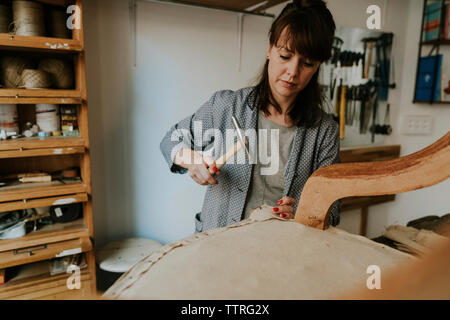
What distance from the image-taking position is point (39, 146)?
1232 mm

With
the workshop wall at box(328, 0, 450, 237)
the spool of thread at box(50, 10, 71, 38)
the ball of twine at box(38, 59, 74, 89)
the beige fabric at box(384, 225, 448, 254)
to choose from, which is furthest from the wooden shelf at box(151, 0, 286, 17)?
the beige fabric at box(384, 225, 448, 254)

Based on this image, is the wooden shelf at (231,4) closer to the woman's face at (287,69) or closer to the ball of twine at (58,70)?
the ball of twine at (58,70)

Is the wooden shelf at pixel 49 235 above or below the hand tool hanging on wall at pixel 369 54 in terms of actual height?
below

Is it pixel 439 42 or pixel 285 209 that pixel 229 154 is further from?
pixel 439 42

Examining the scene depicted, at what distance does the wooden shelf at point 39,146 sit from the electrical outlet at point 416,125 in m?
2.65

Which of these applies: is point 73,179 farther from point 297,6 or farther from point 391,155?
point 391,155

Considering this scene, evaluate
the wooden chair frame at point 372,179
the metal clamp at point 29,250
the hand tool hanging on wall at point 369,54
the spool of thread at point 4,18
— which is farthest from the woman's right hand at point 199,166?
the hand tool hanging on wall at point 369,54

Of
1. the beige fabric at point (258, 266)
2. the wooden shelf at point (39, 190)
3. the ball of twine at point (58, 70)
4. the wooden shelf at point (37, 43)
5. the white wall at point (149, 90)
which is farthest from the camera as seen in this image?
the white wall at point (149, 90)

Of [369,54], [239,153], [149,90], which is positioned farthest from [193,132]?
[369,54]

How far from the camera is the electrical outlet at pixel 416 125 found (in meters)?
2.61

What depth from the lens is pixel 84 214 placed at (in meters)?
1.44

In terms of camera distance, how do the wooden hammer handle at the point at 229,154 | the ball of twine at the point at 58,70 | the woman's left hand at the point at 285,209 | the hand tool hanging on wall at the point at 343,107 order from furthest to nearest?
the hand tool hanging on wall at the point at 343,107 → the ball of twine at the point at 58,70 → the wooden hammer handle at the point at 229,154 → the woman's left hand at the point at 285,209

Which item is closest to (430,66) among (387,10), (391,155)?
(387,10)
